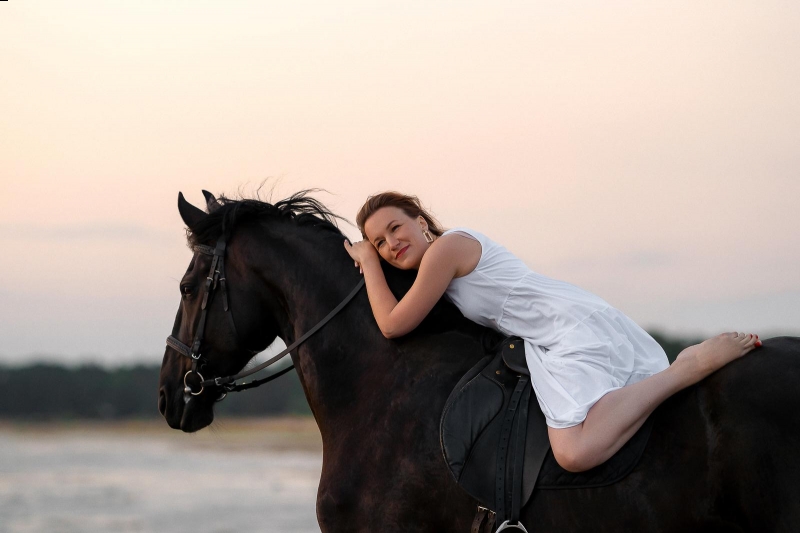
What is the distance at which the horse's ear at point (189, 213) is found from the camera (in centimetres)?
521

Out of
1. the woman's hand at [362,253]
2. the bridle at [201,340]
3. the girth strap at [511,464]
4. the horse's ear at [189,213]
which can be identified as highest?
the horse's ear at [189,213]

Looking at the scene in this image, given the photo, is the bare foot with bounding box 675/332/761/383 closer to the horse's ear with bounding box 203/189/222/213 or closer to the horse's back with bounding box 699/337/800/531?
the horse's back with bounding box 699/337/800/531

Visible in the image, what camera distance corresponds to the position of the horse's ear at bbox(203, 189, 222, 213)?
530 centimetres

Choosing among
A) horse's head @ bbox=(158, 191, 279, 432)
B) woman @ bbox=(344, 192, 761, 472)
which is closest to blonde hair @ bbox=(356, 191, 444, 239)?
woman @ bbox=(344, 192, 761, 472)

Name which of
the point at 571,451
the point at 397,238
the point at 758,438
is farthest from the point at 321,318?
the point at 758,438

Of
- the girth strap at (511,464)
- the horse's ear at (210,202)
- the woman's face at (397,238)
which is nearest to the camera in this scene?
the girth strap at (511,464)

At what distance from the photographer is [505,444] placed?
4.27 m

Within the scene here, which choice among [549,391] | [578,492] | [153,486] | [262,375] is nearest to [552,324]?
[549,391]

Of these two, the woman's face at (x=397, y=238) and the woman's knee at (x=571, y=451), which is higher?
the woman's face at (x=397, y=238)

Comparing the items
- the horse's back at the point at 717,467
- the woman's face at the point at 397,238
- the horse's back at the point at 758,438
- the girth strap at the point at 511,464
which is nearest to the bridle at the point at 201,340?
the woman's face at the point at 397,238

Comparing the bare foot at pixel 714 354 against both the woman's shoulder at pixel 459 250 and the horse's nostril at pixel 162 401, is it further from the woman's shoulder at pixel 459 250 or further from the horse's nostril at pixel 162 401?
the horse's nostril at pixel 162 401

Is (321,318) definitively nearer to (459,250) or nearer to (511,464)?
(459,250)

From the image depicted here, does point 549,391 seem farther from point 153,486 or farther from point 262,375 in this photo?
point 153,486

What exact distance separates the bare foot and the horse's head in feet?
7.68
